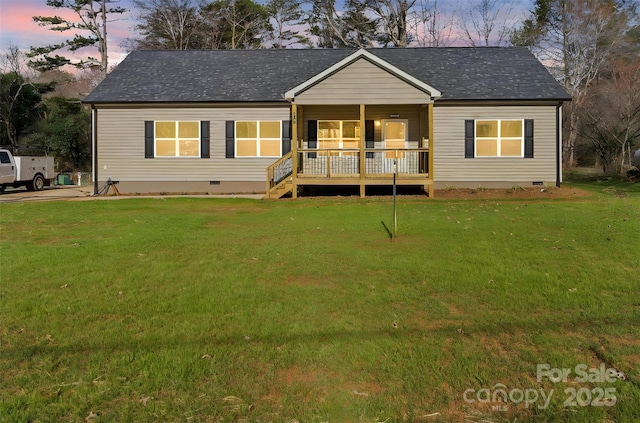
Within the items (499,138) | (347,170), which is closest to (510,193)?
(499,138)

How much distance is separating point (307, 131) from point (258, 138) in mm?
1949

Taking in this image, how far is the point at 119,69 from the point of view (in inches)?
818

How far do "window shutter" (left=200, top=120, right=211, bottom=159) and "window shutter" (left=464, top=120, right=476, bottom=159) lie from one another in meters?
9.93

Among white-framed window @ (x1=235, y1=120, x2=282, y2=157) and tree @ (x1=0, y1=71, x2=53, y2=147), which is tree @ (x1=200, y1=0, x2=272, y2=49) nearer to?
tree @ (x1=0, y1=71, x2=53, y2=147)

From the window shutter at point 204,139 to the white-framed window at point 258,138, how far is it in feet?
3.76

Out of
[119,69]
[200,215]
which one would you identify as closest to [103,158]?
[119,69]

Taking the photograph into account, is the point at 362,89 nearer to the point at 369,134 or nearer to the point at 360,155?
the point at 360,155

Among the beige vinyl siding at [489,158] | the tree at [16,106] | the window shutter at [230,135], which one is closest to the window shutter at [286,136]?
the window shutter at [230,135]

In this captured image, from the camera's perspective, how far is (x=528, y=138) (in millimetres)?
17844

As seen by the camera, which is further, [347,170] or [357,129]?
[357,129]

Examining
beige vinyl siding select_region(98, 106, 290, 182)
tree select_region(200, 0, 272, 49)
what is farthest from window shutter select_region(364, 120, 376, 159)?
tree select_region(200, 0, 272, 49)

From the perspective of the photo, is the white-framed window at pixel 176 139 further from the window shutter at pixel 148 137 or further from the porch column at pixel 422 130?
the porch column at pixel 422 130

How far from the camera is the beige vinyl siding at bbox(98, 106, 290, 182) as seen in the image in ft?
60.9

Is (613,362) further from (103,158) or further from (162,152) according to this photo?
(103,158)
